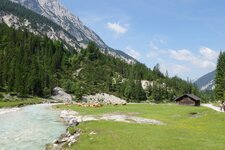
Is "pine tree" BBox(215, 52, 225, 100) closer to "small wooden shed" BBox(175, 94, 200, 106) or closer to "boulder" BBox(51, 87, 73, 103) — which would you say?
"small wooden shed" BBox(175, 94, 200, 106)

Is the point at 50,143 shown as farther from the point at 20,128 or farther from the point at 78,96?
the point at 78,96

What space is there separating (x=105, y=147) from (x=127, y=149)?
8.63 ft

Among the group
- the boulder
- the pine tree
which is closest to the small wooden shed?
the pine tree

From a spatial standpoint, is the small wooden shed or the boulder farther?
the boulder

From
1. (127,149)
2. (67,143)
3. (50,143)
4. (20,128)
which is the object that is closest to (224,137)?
(127,149)

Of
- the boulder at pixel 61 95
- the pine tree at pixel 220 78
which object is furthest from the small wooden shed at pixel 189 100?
the boulder at pixel 61 95

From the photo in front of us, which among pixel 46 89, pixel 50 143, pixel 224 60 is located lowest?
pixel 50 143

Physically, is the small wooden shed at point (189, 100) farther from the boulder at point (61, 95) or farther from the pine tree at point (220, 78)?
the boulder at point (61, 95)

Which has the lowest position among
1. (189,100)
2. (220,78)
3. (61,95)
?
(189,100)

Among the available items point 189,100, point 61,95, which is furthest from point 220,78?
point 61,95

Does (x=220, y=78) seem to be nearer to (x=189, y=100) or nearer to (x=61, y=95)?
(x=189, y=100)

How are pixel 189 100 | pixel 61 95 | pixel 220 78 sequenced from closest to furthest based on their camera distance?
pixel 189 100 → pixel 220 78 → pixel 61 95

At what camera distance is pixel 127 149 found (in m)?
32.1

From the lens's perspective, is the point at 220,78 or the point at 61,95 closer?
the point at 220,78
